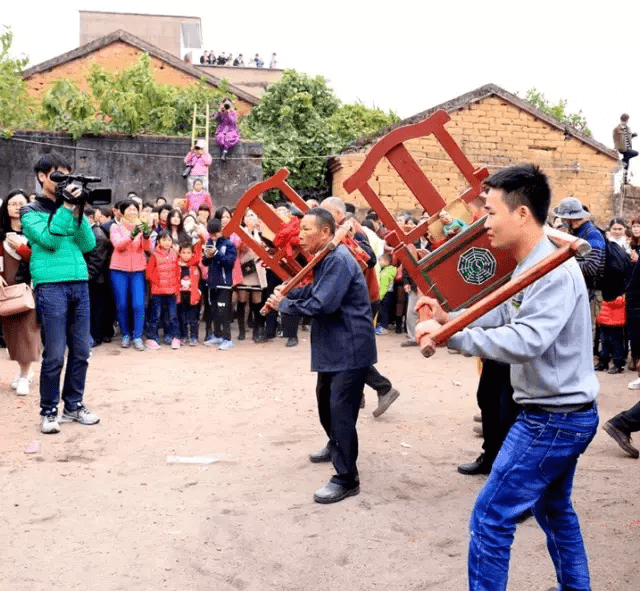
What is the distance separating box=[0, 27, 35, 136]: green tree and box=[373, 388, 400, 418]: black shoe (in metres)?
12.5

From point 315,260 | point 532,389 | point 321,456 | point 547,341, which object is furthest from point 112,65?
point 547,341

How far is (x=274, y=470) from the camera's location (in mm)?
Result: 5383

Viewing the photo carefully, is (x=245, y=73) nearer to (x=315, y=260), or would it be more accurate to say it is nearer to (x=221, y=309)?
(x=221, y=309)

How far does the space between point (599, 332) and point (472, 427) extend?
12.4 feet

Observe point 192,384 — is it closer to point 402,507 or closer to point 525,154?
point 402,507

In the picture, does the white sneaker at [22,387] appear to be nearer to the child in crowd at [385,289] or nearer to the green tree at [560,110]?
the child in crowd at [385,289]

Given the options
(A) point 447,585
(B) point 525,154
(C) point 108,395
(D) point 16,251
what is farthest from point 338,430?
(B) point 525,154

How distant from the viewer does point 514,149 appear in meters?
18.1

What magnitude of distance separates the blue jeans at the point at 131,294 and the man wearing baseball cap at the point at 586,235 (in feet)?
19.6

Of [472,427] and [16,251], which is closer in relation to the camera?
[472,427]

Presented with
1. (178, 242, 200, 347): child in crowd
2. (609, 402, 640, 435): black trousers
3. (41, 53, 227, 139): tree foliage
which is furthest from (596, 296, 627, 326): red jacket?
(41, 53, 227, 139): tree foliage

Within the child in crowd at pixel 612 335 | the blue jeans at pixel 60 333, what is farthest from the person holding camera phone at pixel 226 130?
the blue jeans at pixel 60 333

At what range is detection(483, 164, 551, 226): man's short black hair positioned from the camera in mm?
2885

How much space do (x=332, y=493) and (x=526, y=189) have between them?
8.44 ft
